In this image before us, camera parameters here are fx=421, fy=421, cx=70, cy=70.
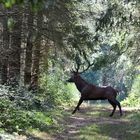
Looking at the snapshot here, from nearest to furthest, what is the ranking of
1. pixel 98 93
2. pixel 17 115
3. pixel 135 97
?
pixel 17 115
pixel 98 93
pixel 135 97

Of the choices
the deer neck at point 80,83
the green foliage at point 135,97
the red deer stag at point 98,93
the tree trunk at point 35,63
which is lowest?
the green foliage at point 135,97

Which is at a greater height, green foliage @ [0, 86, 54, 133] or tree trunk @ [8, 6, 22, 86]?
tree trunk @ [8, 6, 22, 86]

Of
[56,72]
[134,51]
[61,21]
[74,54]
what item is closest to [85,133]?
[61,21]

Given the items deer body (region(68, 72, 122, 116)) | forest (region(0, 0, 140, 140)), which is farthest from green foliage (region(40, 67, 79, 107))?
deer body (region(68, 72, 122, 116))

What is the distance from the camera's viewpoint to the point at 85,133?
11.8 meters

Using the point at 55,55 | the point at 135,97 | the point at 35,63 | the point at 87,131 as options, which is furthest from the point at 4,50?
the point at 135,97

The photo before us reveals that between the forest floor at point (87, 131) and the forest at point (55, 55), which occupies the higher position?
the forest at point (55, 55)

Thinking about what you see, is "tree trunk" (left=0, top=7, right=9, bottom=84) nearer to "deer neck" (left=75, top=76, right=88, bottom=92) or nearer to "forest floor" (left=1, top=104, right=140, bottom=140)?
"forest floor" (left=1, top=104, right=140, bottom=140)

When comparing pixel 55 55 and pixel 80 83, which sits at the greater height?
pixel 55 55

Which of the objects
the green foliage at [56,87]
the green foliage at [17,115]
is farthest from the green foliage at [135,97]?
the green foliage at [17,115]

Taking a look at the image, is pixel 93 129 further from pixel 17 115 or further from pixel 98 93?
pixel 98 93

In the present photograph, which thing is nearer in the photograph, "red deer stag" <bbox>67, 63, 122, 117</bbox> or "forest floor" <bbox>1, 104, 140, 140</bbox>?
"forest floor" <bbox>1, 104, 140, 140</bbox>

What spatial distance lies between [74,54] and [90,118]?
2699mm

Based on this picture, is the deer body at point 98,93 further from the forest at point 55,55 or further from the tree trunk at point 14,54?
the tree trunk at point 14,54
